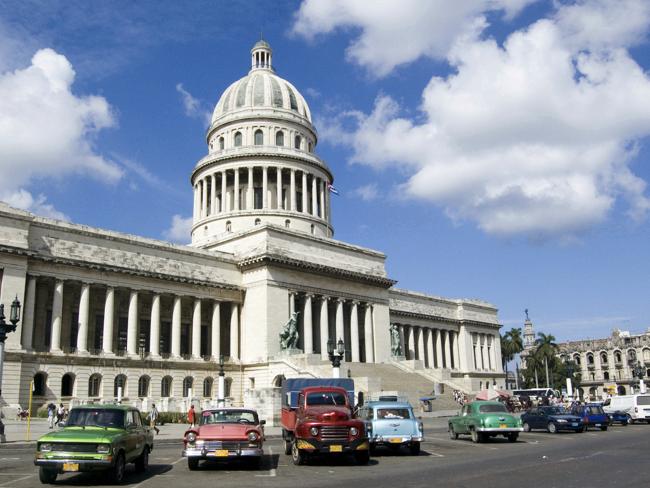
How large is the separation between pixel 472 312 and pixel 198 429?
77.9 meters

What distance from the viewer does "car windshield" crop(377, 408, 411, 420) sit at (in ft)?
73.7

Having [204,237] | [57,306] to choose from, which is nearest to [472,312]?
[204,237]

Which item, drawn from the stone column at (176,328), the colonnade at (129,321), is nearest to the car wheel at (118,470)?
the colonnade at (129,321)

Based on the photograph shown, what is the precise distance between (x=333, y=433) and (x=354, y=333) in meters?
46.4

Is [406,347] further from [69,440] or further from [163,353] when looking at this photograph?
[69,440]

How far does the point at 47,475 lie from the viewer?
50.5ft

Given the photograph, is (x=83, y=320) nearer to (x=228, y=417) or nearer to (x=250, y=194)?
(x=250, y=194)

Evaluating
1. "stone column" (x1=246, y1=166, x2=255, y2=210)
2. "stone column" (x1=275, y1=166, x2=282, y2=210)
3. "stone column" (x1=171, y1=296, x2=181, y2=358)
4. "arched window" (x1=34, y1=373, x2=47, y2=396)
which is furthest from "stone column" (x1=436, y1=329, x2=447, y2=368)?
"arched window" (x1=34, y1=373, x2=47, y2=396)

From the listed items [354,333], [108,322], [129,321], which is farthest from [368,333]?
[108,322]

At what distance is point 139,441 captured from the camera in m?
17.8

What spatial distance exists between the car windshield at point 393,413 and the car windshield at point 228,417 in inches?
210

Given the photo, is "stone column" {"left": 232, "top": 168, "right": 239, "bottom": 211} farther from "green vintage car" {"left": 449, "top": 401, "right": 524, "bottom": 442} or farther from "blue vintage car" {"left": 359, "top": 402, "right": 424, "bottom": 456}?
"blue vintage car" {"left": 359, "top": 402, "right": 424, "bottom": 456}

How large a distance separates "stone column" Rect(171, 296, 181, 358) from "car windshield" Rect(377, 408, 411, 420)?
34.3m

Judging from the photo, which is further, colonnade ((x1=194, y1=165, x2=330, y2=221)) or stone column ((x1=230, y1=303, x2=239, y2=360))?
colonnade ((x1=194, y1=165, x2=330, y2=221))
